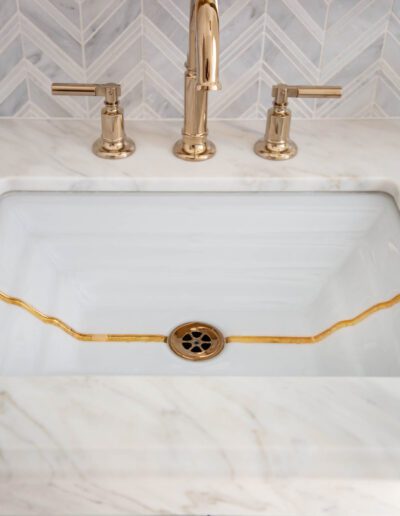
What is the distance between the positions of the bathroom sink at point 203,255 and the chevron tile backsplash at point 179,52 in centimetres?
17

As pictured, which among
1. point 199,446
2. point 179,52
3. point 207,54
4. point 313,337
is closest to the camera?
point 199,446

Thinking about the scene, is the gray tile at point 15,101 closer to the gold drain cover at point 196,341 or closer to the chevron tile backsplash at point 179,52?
the chevron tile backsplash at point 179,52

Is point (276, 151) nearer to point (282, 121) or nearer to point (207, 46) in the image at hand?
point (282, 121)

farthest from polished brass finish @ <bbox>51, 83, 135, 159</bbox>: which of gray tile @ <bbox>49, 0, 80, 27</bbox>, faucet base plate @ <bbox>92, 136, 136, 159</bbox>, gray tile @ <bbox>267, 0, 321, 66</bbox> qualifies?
gray tile @ <bbox>267, 0, 321, 66</bbox>

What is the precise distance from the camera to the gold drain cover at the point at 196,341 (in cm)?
80

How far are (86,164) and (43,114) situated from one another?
0.46 feet

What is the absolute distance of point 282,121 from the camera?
883 millimetres

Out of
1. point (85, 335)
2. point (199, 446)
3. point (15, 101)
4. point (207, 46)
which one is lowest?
point (199, 446)

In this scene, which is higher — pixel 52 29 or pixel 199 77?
pixel 52 29

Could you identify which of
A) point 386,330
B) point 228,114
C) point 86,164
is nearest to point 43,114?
point 86,164

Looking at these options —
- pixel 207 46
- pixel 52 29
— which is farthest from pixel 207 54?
pixel 52 29

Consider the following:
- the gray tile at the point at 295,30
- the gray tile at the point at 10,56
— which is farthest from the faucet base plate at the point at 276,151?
the gray tile at the point at 10,56

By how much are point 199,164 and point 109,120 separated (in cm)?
13

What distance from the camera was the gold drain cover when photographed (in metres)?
0.80
